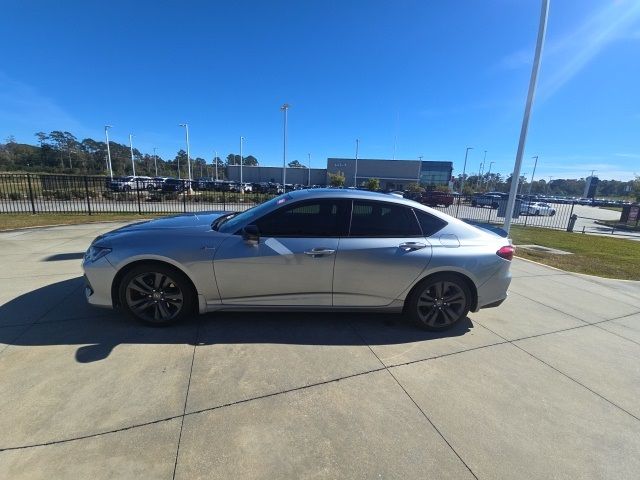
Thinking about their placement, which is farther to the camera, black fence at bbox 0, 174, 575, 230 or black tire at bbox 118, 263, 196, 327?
black fence at bbox 0, 174, 575, 230

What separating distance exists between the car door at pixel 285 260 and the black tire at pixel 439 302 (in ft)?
3.32

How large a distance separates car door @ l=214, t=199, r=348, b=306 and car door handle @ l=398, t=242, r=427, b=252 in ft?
→ 2.14

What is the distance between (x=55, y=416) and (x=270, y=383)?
4.82 ft

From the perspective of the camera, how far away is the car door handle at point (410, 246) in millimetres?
3387

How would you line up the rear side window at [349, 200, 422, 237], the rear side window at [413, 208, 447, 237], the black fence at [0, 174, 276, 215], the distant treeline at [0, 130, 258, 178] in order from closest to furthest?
the rear side window at [349, 200, 422, 237] < the rear side window at [413, 208, 447, 237] < the black fence at [0, 174, 276, 215] < the distant treeline at [0, 130, 258, 178]

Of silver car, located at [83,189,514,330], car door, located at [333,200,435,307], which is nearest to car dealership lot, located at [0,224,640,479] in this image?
silver car, located at [83,189,514,330]

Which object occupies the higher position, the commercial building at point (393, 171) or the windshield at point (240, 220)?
the commercial building at point (393, 171)

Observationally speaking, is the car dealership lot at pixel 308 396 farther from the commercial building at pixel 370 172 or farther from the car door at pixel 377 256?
the commercial building at pixel 370 172

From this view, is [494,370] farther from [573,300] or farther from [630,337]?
[573,300]

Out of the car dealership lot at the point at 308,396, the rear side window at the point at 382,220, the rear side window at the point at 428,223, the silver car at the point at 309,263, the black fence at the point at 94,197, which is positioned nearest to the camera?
the car dealership lot at the point at 308,396

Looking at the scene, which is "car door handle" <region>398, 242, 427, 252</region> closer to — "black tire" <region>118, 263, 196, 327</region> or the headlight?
"black tire" <region>118, 263, 196, 327</region>

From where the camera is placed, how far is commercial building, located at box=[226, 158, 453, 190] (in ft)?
259

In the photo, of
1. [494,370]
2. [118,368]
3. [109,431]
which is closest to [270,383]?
[109,431]

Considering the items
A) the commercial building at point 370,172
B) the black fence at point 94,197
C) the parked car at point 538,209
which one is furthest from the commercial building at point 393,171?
the black fence at point 94,197
